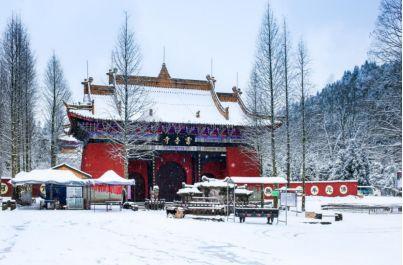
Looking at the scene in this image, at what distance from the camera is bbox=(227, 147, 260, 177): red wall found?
112ft

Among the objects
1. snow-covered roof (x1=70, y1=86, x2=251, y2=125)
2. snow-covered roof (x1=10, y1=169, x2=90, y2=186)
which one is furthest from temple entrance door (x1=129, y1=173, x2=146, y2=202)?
snow-covered roof (x1=10, y1=169, x2=90, y2=186)

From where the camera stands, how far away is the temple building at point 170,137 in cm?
3181

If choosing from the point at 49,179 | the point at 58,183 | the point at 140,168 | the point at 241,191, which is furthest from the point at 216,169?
the point at 49,179

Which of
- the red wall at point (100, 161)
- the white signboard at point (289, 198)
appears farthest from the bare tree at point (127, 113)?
the white signboard at point (289, 198)

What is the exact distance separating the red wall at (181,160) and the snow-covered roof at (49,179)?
834 centimetres

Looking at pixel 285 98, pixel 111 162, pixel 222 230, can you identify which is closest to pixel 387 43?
pixel 285 98

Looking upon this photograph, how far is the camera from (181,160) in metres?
34.6

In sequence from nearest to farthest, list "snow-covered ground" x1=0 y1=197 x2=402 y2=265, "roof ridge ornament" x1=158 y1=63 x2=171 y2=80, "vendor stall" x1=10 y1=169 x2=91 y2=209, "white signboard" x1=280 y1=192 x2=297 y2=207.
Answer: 1. "snow-covered ground" x1=0 y1=197 x2=402 y2=265
2. "white signboard" x1=280 y1=192 x2=297 y2=207
3. "vendor stall" x1=10 y1=169 x2=91 y2=209
4. "roof ridge ornament" x1=158 y1=63 x2=171 y2=80

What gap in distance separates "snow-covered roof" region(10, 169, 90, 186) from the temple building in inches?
205

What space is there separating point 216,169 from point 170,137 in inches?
184

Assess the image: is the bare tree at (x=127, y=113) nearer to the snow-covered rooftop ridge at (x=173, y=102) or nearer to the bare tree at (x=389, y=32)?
the snow-covered rooftop ridge at (x=173, y=102)

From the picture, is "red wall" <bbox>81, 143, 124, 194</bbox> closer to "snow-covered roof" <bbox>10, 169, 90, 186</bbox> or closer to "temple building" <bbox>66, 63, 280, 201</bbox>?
"temple building" <bbox>66, 63, 280, 201</bbox>

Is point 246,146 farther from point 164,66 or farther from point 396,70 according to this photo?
point 396,70

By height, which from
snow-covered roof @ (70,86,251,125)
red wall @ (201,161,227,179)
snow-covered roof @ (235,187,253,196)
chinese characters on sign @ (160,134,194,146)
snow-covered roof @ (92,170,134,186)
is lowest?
snow-covered roof @ (235,187,253,196)
